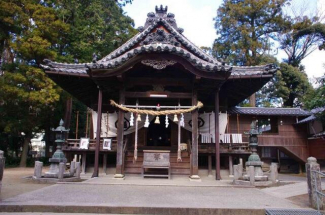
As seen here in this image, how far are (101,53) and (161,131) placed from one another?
10.3 m

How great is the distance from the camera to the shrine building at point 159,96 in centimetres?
991

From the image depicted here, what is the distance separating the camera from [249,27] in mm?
26703

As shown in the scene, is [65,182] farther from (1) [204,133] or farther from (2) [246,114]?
(2) [246,114]

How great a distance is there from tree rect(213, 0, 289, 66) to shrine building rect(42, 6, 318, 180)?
1308 cm

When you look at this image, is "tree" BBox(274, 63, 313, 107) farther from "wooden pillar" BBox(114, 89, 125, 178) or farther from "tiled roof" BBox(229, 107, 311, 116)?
"wooden pillar" BBox(114, 89, 125, 178)

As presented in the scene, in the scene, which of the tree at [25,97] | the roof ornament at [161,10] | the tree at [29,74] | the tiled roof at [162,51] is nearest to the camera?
the tiled roof at [162,51]

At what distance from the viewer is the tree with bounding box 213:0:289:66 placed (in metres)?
26.1

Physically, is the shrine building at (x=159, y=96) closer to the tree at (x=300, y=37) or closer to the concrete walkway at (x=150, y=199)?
the concrete walkway at (x=150, y=199)

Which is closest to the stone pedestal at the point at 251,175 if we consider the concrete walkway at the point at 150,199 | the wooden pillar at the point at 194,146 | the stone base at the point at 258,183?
the stone base at the point at 258,183

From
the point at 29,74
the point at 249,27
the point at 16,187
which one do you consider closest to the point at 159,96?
the point at 16,187

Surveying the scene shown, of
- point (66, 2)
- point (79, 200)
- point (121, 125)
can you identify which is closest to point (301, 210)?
point (79, 200)

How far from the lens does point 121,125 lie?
10398mm

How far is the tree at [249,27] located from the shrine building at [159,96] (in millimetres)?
13082

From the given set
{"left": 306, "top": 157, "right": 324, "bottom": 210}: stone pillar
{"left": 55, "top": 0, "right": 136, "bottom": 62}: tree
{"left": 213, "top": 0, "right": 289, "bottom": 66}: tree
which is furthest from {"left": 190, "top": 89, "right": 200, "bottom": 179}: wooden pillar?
{"left": 213, "top": 0, "right": 289, "bottom": 66}: tree
